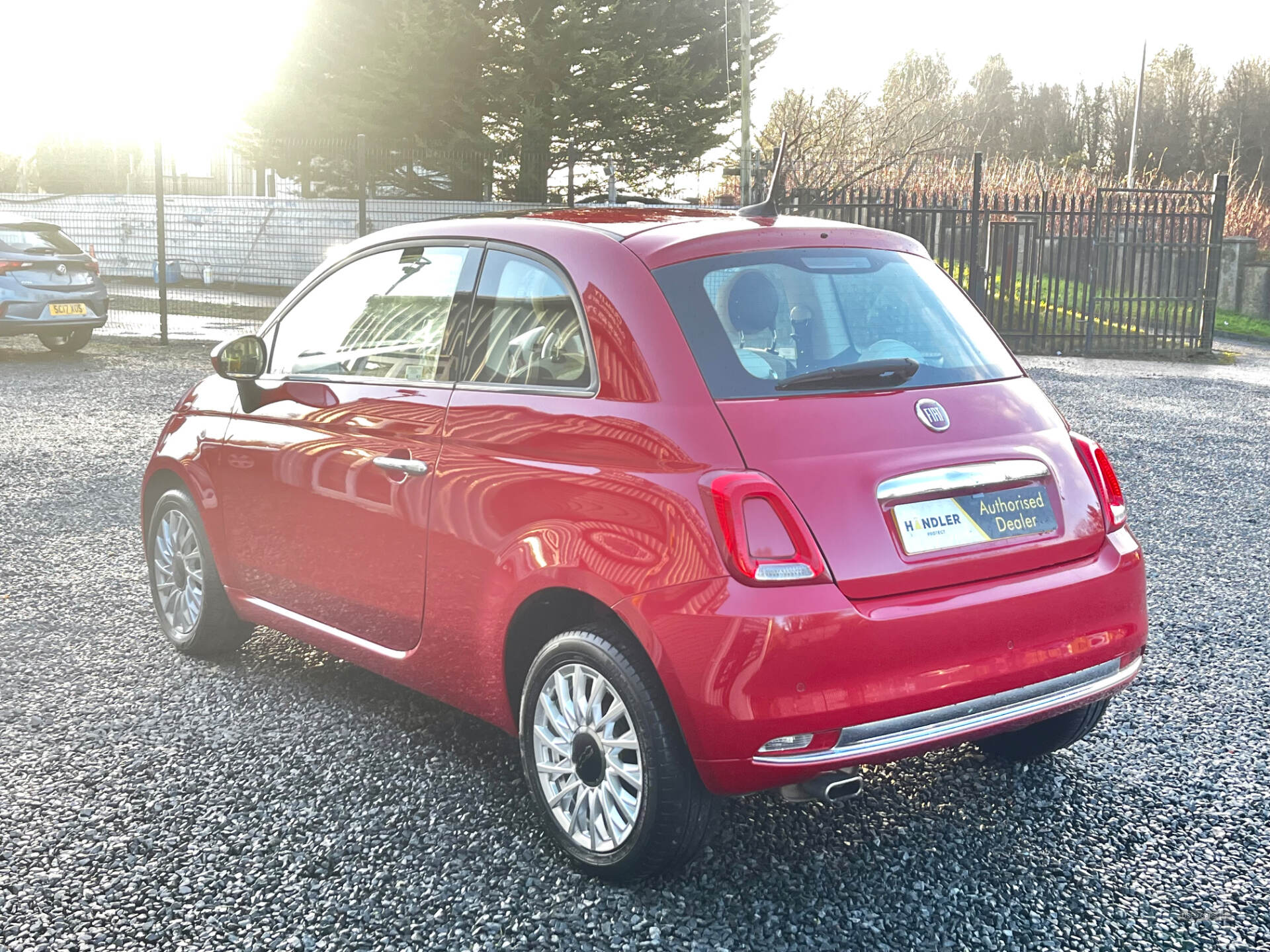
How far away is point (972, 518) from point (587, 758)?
1.16 m

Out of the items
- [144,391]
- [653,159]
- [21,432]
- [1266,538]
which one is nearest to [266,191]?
[653,159]

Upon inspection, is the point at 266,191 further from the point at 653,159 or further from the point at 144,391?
the point at 144,391

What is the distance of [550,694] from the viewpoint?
10.8 feet

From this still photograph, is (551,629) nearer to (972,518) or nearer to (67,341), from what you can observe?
(972,518)

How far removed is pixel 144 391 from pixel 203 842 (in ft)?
35.4

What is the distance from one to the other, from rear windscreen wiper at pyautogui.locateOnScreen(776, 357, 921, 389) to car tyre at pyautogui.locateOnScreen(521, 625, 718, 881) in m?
0.78

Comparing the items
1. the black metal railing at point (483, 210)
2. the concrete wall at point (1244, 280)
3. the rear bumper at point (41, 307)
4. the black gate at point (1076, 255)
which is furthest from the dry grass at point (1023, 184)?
the rear bumper at point (41, 307)

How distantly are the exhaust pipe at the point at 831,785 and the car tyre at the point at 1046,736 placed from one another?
3.08 feet

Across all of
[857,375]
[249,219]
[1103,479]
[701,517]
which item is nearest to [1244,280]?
[249,219]

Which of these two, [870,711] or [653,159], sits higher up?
[653,159]

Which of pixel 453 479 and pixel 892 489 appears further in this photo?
pixel 453 479

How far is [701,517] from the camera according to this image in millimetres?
2881

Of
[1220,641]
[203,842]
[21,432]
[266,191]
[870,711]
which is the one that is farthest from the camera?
[266,191]

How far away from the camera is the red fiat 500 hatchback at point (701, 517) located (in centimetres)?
288
